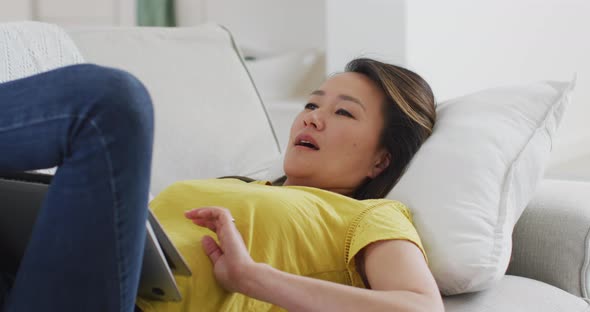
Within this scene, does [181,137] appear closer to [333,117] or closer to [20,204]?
[333,117]

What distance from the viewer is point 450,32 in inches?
101

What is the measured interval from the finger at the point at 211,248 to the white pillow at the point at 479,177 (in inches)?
13.4

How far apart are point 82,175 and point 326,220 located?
20.7 inches

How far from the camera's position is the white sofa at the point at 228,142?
4.35ft

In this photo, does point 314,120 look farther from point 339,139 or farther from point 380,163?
point 380,163

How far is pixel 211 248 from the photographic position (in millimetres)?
1067

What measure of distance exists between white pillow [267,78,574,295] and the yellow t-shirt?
7 centimetres

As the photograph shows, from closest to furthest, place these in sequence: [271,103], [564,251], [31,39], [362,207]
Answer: [362,207] < [564,251] < [31,39] < [271,103]

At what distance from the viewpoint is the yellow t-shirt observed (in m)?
1.05

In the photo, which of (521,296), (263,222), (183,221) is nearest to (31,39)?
(183,221)

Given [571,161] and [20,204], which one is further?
[571,161]

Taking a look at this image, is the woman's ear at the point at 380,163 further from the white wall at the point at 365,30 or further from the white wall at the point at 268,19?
the white wall at the point at 268,19

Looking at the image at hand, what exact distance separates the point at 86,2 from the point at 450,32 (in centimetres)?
181

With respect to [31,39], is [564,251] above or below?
below
